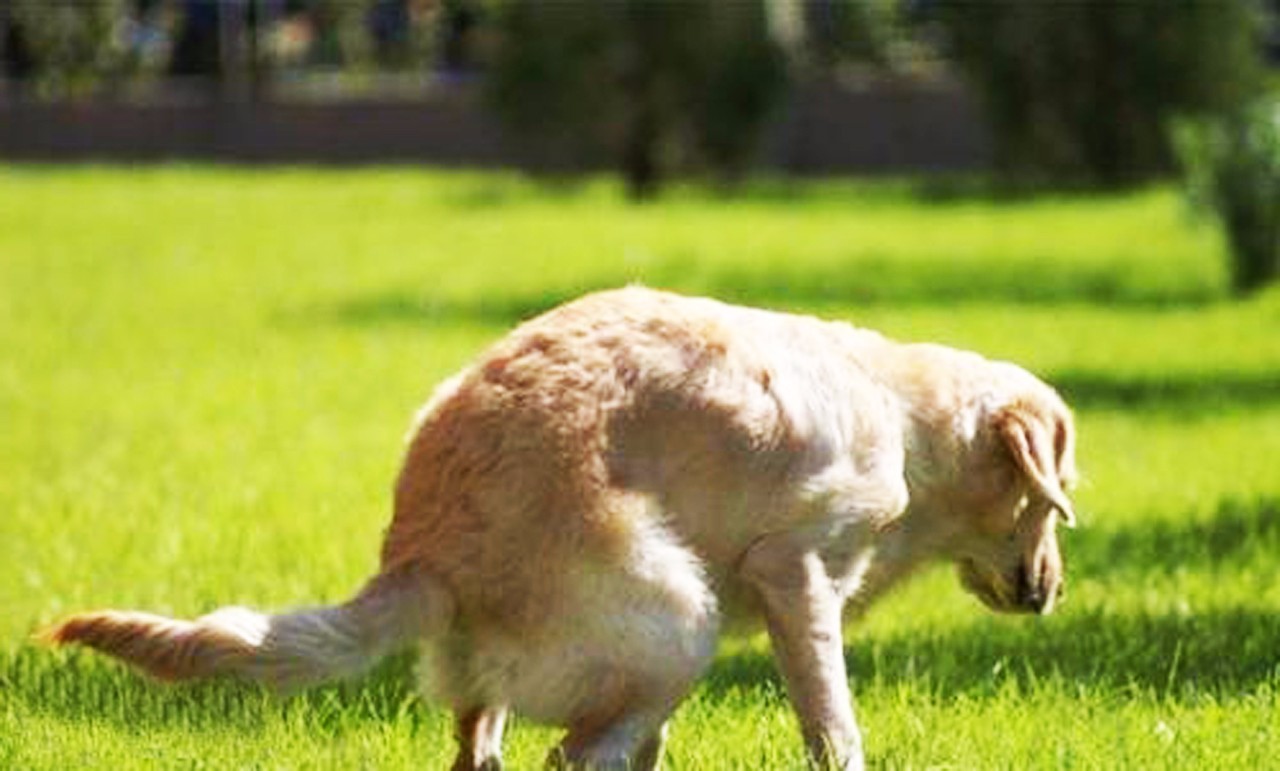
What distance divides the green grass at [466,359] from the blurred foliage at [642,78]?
63 cm

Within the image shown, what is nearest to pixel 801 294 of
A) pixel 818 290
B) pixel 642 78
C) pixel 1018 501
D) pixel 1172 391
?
pixel 818 290

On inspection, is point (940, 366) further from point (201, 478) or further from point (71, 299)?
point (71, 299)

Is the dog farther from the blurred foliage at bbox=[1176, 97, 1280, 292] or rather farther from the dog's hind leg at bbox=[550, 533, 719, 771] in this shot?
the blurred foliage at bbox=[1176, 97, 1280, 292]

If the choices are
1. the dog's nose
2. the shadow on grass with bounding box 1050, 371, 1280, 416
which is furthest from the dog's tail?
the shadow on grass with bounding box 1050, 371, 1280, 416

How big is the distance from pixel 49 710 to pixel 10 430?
6.63m

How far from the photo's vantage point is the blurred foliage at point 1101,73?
2950 cm

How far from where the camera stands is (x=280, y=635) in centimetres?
588

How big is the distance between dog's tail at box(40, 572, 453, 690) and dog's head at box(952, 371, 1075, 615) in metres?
1.36

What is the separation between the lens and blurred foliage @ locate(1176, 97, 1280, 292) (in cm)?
1911

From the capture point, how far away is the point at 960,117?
112 ft

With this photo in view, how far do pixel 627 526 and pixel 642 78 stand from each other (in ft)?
81.3

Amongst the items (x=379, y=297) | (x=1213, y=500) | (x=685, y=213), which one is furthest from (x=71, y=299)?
(x=1213, y=500)

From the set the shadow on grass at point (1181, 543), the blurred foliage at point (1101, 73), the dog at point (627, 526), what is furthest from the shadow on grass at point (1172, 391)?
the blurred foliage at point (1101, 73)

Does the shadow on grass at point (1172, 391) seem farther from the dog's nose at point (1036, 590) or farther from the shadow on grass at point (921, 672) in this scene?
the dog's nose at point (1036, 590)
